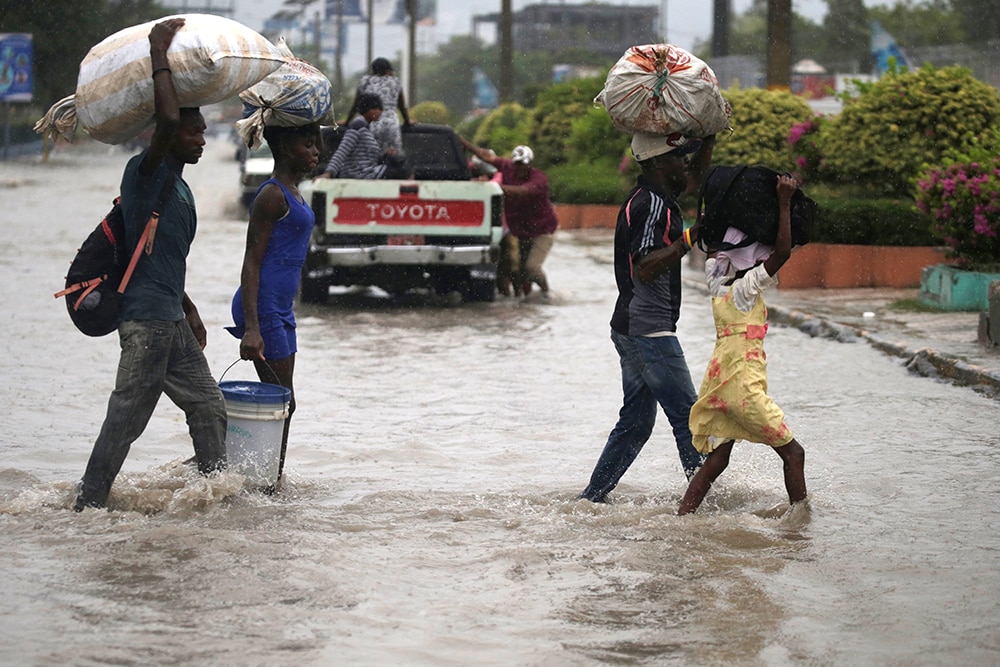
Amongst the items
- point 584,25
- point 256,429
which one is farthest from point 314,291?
point 584,25

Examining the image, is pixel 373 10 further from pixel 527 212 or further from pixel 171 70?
pixel 171 70

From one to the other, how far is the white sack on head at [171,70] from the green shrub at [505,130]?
29.9 meters

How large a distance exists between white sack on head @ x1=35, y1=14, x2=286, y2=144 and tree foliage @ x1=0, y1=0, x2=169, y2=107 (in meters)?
56.6

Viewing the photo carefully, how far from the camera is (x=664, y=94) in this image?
6152 millimetres

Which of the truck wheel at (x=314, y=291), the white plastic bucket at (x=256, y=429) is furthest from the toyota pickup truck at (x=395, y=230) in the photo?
the white plastic bucket at (x=256, y=429)

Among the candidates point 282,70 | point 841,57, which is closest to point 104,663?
point 282,70

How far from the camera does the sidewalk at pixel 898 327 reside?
1080cm

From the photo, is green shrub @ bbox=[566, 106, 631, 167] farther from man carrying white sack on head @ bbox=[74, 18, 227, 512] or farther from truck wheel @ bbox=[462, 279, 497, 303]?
man carrying white sack on head @ bbox=[74, 18, 227, 512]

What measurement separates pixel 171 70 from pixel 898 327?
889 centimetres

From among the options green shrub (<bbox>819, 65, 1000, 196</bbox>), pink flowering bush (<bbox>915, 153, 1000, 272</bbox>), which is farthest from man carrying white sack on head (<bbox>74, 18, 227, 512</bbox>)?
green shrub (<bbox>819, 65, 1000, 196</bbox>)

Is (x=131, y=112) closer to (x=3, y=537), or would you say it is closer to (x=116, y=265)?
(x=116, y=265)

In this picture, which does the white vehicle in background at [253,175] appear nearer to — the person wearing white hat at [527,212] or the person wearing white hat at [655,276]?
the person wearing white hat at [527,212]

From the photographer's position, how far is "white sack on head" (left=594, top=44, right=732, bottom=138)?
6152mm

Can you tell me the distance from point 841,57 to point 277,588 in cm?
8630
